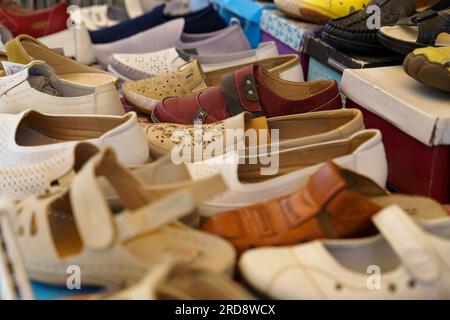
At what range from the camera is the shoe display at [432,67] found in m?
0.75

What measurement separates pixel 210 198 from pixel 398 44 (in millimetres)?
476

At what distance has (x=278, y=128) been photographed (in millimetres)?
802

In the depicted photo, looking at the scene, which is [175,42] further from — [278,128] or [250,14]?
[278,128]

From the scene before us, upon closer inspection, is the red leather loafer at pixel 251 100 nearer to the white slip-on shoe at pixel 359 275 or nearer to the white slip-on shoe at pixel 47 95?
the white slip-on shoe at pixel 47 95

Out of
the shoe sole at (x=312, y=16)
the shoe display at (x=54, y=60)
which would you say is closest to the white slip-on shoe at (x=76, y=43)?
the shoe display at (x=54, y=60)

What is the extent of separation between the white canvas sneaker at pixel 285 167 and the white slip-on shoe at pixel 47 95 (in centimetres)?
25

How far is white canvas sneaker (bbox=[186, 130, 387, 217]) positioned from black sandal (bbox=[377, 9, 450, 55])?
284 mm

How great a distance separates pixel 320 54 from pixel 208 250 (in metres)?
0.62

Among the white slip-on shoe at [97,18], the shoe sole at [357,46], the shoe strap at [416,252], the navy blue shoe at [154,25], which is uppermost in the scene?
the shoe sole at [357,46]

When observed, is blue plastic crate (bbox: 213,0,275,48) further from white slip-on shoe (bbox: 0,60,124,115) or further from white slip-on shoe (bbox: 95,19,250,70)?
white slip-on shoe (bbox: 0,60,124,115)

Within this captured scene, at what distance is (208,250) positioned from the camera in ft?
1.73

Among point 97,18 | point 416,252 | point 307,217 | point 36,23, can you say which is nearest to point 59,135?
point 307,217
